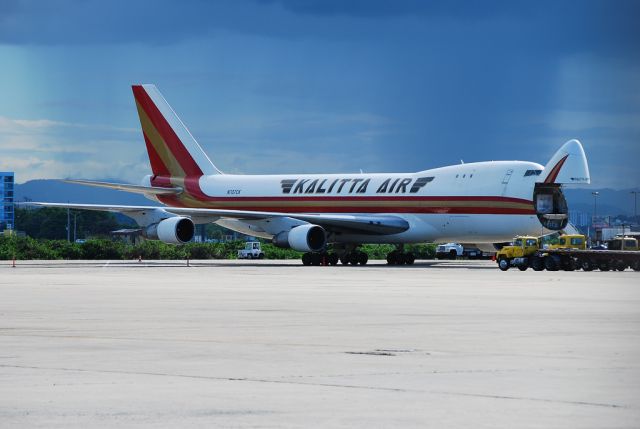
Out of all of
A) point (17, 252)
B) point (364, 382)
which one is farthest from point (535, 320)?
point (17, 252)

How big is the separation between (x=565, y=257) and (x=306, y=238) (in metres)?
12.8

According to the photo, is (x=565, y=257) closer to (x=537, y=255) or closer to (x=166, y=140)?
(x=537, y=255)

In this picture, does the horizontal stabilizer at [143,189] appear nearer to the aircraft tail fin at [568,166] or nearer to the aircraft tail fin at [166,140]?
the aircraft tail fin at [166,140]

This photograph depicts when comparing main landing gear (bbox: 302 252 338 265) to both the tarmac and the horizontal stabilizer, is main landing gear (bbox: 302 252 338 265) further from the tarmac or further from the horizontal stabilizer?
the tarmac

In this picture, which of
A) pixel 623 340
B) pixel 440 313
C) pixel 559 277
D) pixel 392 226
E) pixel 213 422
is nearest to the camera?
pixel 213 422

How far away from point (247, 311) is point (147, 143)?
1965 inches

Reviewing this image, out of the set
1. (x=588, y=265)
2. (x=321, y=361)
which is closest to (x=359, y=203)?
(x=588, y=265)

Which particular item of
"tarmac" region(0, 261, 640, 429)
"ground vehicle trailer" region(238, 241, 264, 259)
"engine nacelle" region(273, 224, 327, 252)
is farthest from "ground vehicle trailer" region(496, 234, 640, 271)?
"ground vehicle trailer" region(238, 241, 264, 259)

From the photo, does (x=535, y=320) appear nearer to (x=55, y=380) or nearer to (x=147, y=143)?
(x=55, y=380)

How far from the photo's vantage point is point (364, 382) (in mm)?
12711

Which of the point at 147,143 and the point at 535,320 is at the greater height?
the point at 147,143

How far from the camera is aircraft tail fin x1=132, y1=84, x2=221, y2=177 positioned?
234 ft

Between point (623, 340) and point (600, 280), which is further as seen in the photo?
point (600, 280)

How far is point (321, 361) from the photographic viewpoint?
1478 centimetres
